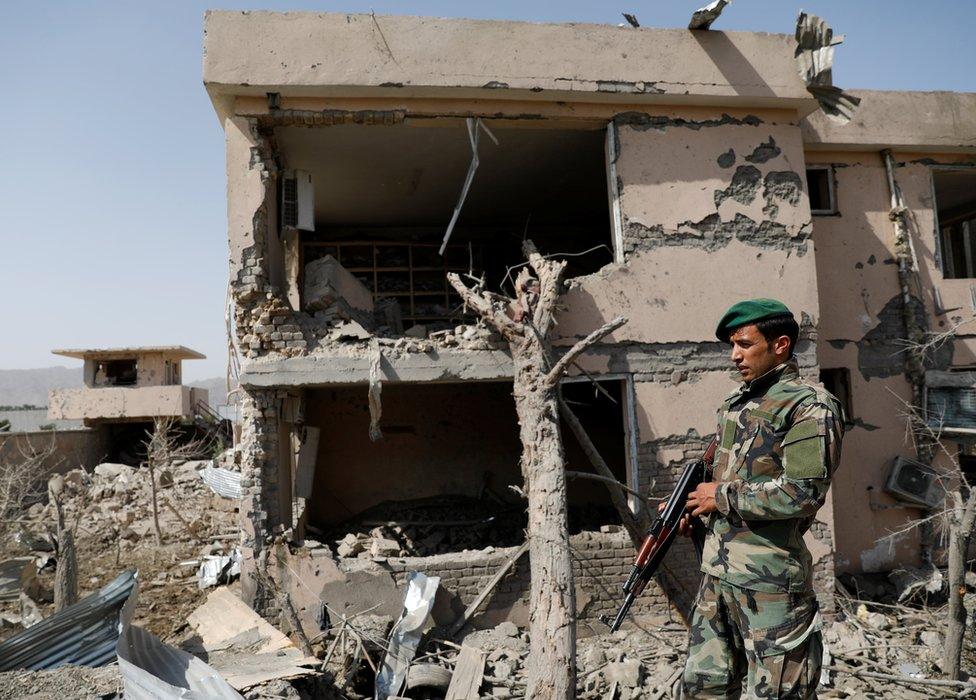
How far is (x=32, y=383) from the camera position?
11069 cm

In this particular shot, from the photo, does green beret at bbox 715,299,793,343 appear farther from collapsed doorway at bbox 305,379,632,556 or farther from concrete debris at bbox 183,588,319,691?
collapsed doorway at bbox 305,379,632,556

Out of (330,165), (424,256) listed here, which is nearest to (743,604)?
(330,165)

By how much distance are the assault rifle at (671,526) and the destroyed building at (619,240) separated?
332 cm

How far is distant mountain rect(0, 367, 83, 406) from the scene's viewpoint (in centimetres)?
9938

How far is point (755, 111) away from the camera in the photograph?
7383 millimetres

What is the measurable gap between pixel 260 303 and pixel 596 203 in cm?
618

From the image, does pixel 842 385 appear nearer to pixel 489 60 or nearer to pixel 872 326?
pixel 872 326

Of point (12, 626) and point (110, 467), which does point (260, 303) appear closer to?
point (12, 626)

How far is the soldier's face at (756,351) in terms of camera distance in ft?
10.1

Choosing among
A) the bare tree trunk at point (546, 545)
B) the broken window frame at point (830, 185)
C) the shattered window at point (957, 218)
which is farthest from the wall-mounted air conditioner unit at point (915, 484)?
the bare tree trunk at point (546, 545)

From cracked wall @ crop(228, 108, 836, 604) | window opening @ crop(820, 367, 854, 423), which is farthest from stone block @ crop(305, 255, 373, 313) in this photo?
window opening @ crop(820, 367, 854, 423)

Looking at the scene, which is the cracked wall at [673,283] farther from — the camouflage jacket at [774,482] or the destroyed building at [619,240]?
the camouflage jacket at [774,482]

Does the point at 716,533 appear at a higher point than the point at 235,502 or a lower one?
higher

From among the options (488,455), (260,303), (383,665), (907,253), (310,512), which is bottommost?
(383,665)
